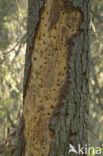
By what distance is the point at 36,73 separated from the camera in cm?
259

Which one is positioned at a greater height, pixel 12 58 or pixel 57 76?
pixel 12 58

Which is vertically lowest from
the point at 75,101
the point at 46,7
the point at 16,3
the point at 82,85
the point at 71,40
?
the point at 75,101

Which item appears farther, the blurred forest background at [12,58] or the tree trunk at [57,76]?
the blurred forest background at [12,58]

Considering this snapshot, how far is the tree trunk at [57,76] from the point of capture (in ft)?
8.32

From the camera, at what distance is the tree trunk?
254cm

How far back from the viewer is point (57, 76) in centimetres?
255

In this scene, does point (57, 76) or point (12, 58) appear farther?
point (12, 58)

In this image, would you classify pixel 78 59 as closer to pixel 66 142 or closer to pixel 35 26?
pixel 35 26

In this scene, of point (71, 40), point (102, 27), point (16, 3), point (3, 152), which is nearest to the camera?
point (71, 40)

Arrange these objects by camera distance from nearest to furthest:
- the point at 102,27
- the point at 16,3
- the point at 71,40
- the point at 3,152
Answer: the point at 71,40
the point at 3,152
the point at 16,3
the point at 102,27

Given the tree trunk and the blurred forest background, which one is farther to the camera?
the blurred forest background

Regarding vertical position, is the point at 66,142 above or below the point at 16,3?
below

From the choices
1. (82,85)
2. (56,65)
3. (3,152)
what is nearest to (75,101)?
(82,85)

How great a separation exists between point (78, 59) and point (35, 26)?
53 cm
